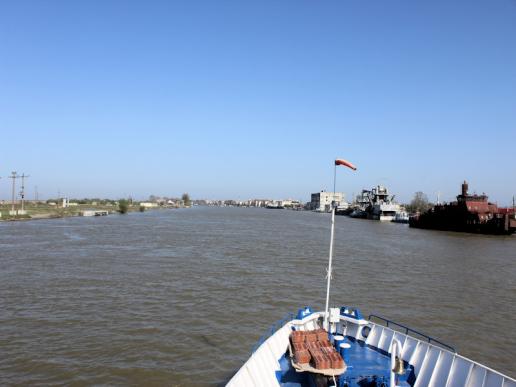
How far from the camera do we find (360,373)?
10055 millimetres

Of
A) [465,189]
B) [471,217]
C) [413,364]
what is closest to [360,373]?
[413,364]

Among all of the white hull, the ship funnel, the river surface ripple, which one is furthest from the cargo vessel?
the white hull

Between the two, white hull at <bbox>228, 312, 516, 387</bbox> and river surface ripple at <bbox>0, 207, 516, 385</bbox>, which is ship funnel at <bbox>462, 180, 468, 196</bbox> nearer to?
river surface ripple at <bbox>0, 207, 516, 385</bbox>

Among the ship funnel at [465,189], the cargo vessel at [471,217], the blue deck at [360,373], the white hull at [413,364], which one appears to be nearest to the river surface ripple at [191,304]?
the white hull at [413,364]

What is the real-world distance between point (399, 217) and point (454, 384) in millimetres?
134761

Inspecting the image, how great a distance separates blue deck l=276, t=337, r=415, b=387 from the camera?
30.7 feet

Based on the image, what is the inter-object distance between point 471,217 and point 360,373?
3487 inches

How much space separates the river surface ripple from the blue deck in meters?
3.96

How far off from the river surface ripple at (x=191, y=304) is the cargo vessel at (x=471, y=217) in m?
44.3

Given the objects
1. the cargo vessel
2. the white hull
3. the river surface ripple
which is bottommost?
the river surface ripple

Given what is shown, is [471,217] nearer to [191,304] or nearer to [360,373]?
[191,304]

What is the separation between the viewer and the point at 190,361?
14453 millimetres

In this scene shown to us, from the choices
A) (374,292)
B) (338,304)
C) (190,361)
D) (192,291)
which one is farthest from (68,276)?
(374,292)

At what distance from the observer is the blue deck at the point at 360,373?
9359mm
